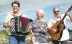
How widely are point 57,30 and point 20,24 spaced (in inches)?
27.9

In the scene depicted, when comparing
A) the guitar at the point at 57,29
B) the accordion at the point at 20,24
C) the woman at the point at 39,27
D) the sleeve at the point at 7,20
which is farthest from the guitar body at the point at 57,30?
the sleeve at the point at 7,20

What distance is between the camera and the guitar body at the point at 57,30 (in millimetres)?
5215

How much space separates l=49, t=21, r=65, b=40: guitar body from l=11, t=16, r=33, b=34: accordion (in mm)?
485

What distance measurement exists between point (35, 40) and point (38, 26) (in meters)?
0.29

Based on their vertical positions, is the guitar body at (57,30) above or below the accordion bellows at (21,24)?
below

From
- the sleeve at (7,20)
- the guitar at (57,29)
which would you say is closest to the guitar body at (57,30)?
the guitar at (57,29)

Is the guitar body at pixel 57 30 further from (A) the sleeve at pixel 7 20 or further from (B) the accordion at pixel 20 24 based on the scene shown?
(A) the sleeve at pixel 7 20

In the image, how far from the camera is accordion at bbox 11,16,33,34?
502 centimetres

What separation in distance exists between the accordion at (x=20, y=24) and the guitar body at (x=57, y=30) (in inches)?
19.1

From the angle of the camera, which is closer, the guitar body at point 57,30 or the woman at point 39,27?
the woman at point 39,27

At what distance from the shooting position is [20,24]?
504 centimetres

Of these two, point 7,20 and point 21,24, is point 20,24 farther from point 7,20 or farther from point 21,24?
point 7,20

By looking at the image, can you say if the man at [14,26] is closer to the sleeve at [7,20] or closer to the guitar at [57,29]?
the sleeve at [7,20]

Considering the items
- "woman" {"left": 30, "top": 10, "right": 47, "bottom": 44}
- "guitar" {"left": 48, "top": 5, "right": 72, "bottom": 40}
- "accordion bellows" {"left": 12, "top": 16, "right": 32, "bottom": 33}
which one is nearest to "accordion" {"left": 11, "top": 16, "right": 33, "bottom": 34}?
"accordion bellows" {"left": 12, "top": 16, "right": 32, "bottom": 33}
